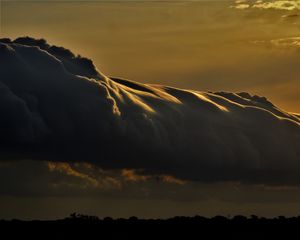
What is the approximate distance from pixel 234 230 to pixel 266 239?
8.50m

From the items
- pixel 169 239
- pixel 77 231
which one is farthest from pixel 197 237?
pixel 77 231

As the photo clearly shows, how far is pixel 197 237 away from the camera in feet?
623

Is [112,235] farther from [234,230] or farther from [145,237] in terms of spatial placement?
[234,230]

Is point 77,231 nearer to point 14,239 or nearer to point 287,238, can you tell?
point 14,239

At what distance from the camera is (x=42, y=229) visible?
19400 centimetres

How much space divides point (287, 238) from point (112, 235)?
83.9ft

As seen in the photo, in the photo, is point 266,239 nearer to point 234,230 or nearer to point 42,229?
point 234,230

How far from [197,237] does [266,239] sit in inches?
396

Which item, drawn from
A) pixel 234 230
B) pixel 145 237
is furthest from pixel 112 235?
pixel 234 230

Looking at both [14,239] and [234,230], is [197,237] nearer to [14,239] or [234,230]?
[234,230]

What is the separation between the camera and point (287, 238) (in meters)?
191

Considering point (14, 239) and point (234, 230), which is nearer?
point (14, 239)

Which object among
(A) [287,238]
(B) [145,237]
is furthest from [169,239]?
(A) [287,238]

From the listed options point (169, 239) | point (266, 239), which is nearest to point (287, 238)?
point (266, 239)
